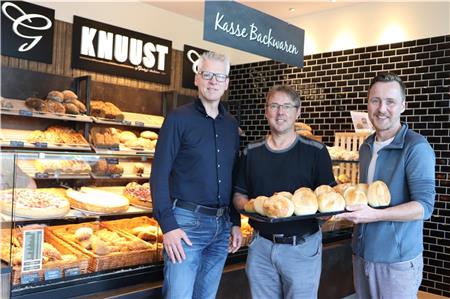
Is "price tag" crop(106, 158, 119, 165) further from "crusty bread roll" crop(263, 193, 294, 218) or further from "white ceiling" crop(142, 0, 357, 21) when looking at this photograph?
"white ceiling" crop(142, 0, 357, 21)

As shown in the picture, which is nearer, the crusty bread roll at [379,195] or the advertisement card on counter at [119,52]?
the crusty bread roll at [379,195]

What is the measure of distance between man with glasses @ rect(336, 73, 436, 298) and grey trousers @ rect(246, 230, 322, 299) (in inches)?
9.8

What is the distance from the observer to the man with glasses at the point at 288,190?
1932 mm

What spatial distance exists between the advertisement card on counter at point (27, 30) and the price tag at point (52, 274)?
318cm

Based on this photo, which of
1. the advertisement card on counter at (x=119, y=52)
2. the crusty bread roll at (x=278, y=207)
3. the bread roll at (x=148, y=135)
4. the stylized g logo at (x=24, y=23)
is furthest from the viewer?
the bread roll at (x=148, y=135)

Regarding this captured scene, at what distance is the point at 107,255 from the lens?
2.18 metres

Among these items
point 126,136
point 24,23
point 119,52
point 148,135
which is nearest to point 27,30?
point 24,23

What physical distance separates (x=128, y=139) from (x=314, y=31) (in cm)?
290

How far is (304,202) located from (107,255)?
43.9 inches

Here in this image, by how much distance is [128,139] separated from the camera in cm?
495

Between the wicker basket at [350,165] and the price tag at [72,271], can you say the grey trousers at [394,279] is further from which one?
the wicker basket at [350,165]

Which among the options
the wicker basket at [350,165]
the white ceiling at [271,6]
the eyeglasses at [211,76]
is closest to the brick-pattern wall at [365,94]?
the white ceiling at [271,6]

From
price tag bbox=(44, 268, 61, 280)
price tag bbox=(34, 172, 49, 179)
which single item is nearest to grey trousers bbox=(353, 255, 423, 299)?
price tag bbox=(44, 268, 61, 280)

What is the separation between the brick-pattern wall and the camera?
430 cm
